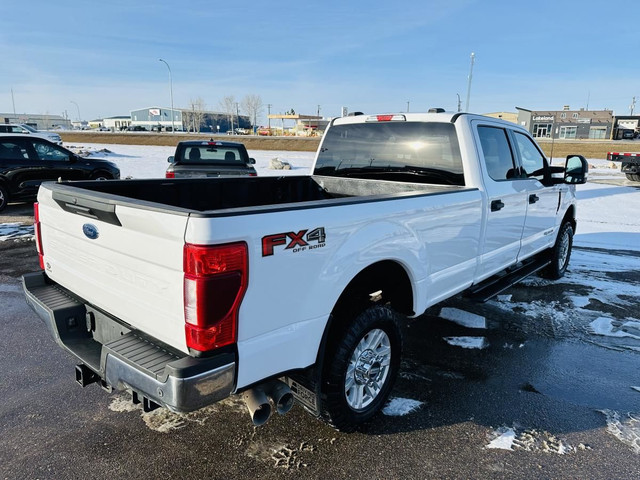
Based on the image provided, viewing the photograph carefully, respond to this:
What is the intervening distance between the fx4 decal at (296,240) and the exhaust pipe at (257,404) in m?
0.74

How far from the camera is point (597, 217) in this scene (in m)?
10.6

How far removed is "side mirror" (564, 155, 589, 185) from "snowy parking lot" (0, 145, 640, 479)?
69.3 inches

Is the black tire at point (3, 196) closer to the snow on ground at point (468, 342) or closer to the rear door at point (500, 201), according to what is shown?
the snow on ground at point (468, 342)

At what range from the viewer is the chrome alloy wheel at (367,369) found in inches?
112

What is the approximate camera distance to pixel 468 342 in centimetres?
428

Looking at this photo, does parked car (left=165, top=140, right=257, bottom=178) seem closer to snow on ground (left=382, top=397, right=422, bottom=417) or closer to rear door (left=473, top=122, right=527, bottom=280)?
rear door (left=473, top=122, right=527, bottom=280)

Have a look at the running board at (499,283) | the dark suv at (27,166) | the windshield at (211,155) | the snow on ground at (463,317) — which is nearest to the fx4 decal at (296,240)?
the running board at (499,283)

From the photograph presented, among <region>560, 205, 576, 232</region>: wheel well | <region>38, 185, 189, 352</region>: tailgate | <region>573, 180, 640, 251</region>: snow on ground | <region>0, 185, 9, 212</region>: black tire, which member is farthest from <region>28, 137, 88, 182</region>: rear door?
<region>573, 180, 640, 251</region>: snow on ground

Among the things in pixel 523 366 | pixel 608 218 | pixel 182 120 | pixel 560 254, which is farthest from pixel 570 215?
pixel 182 120

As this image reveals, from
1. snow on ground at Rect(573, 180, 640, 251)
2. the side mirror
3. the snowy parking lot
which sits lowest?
the snowy parking lot

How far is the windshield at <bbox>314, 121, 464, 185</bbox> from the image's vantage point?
407cm

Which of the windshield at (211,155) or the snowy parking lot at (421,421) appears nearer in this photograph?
the snowy parking lot at (421,421)

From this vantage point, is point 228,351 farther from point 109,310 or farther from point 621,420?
point 621,420

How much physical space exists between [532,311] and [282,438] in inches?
137
